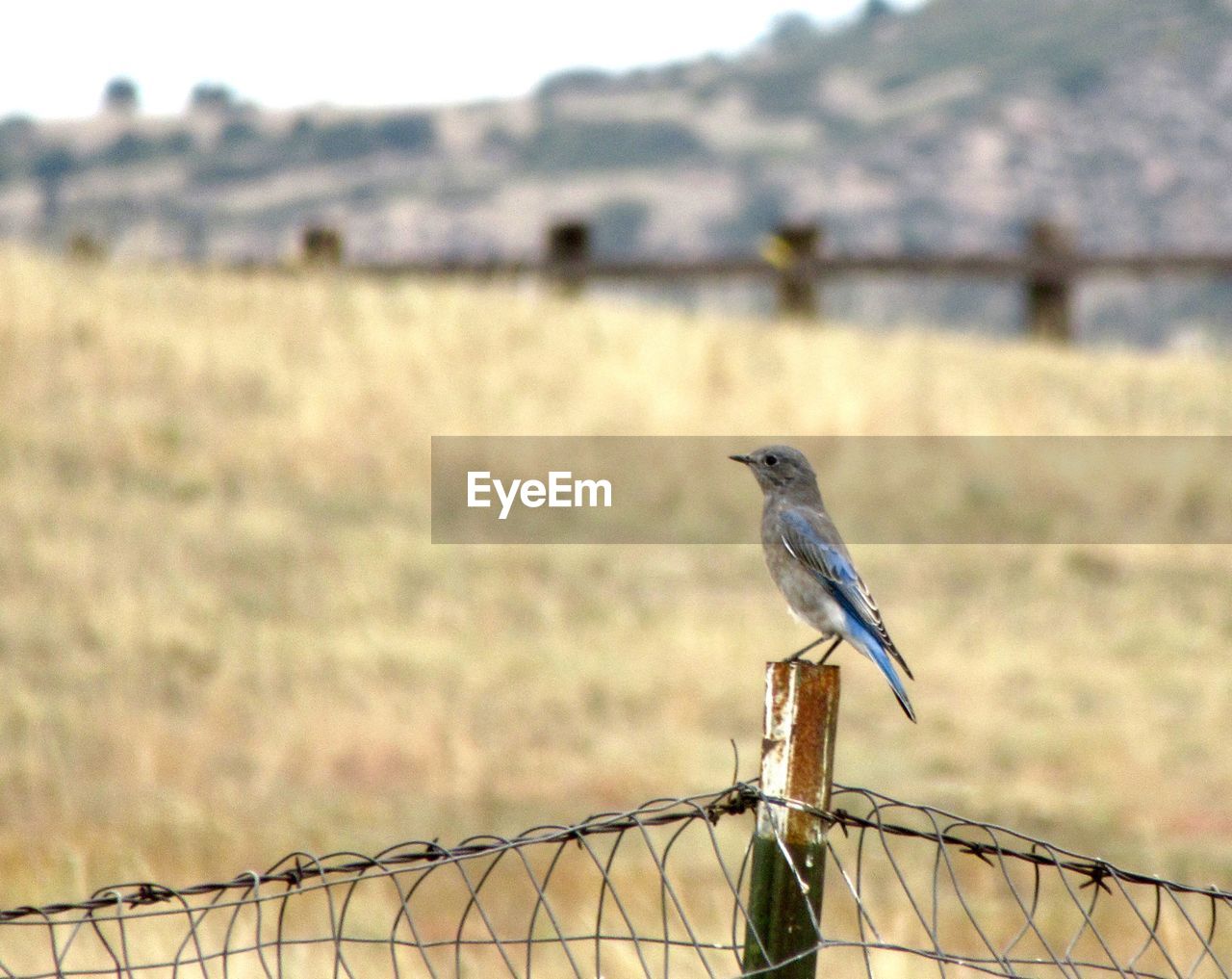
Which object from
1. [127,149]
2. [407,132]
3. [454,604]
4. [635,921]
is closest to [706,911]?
[635,921]

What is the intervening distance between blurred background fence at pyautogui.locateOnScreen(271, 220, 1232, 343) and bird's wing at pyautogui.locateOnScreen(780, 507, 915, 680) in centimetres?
1486

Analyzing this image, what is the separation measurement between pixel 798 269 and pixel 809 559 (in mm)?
15375

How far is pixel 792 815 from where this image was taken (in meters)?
3.42

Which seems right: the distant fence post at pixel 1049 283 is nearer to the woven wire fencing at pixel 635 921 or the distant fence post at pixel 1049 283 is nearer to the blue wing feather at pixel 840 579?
the woven wire fencing at pixel 635 921

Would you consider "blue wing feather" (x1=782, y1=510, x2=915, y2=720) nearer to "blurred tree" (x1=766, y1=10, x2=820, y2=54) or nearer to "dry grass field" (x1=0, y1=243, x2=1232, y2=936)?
"dry grass field" (x1=0, y1=243, x2=1232, y2=936)

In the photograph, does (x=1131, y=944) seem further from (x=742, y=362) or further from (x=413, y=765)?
(x=742, y=362)

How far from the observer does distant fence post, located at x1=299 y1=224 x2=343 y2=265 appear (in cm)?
2167

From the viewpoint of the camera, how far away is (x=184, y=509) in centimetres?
1360

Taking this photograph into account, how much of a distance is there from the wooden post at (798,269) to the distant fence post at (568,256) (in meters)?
2.22

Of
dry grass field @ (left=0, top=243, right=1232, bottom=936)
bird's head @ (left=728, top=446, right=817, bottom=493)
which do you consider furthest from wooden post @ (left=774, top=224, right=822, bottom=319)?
bird's head @ (left=728, top=446, right=817, bottom=493)

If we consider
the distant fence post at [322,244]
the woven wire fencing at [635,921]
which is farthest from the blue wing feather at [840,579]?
the distant fence post at [322,244]

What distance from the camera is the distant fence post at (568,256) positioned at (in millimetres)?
20219

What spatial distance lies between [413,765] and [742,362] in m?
8.63

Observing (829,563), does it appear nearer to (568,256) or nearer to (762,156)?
(568,256)
